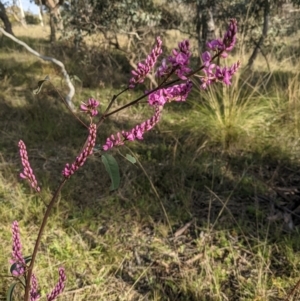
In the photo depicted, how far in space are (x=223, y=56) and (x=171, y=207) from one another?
2107 mm

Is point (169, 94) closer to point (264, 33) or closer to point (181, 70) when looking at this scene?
point (181, 70)

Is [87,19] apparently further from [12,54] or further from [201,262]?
[201,262]

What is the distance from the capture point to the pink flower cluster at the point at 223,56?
74cm

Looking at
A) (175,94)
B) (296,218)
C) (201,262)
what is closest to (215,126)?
(296,218)

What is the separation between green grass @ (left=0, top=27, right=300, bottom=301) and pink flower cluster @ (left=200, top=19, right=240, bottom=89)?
3.17ft

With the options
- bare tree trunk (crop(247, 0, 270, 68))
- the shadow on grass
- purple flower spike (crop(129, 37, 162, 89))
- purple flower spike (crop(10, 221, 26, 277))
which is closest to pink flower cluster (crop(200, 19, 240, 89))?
purple flower spike (crop(129, 37, 162, 89))

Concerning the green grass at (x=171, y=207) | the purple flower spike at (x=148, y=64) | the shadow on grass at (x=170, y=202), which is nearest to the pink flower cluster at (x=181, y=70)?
the purple flower spike at (x=148, y=64)

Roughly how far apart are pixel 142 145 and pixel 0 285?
208cm

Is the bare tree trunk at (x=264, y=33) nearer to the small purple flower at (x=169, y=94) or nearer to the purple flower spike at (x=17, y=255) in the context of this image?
the small purple flower at (x=169, y=94)

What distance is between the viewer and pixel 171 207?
2793mm

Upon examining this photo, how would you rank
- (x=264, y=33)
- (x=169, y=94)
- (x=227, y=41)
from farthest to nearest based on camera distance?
(x=264, y=33)
(x=169, y=94)
(x=227, y=41)

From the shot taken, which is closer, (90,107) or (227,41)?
(227,41)

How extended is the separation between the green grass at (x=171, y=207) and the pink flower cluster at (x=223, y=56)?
0.97 meters

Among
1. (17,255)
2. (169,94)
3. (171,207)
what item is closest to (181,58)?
(169,94)
